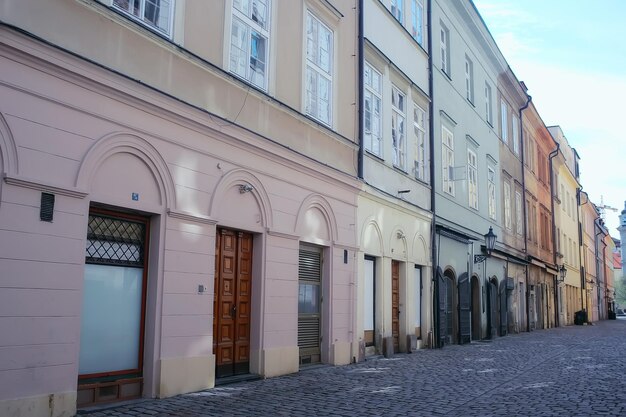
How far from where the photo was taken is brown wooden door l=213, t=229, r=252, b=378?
10102 mm

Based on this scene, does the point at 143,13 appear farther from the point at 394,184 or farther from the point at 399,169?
the point at 399,169

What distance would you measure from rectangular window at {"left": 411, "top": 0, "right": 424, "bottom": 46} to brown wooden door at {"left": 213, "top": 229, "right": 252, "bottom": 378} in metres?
10.6

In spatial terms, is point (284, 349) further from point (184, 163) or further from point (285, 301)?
point (184, 163)

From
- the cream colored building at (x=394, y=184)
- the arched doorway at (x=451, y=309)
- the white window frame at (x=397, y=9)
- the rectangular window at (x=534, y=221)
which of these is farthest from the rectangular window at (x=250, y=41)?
the rectangular window at (x=534, y=221)

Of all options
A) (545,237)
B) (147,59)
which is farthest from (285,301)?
(545,237)

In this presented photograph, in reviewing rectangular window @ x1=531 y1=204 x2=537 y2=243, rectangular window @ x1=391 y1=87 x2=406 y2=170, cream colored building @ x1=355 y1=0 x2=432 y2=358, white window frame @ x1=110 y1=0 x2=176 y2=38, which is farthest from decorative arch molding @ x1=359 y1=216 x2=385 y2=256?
rectangular window @ x1=531 y1=204 x2=537 y2=243

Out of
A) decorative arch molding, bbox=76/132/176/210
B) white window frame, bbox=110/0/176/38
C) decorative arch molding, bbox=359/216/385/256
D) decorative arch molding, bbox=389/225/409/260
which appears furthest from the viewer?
decorative arch molding, bbox=389/225/409/260

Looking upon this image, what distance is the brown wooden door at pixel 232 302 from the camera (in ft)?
33.1

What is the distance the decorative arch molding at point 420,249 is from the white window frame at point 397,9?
601 centimetres

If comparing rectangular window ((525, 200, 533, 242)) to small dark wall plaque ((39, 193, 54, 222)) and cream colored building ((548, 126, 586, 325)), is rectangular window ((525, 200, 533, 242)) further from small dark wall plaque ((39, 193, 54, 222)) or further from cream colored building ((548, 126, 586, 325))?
small dark wall plaque ((39, 193, 54, 222))

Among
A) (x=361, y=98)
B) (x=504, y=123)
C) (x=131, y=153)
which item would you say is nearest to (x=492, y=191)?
(x=504, y=123)

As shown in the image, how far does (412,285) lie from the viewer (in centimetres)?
1733

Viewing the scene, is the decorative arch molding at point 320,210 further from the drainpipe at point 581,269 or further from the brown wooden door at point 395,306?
the drainpipe at point 581,269

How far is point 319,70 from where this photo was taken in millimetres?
13031
